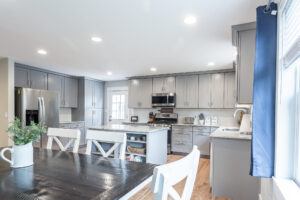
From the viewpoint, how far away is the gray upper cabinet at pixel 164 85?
17.5 feet

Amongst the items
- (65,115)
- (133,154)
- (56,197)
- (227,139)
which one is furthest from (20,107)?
(227,139)

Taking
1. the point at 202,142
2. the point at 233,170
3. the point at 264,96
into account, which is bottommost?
the point at 202,142

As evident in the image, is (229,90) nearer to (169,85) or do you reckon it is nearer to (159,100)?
(169,85)

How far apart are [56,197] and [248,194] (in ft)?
7.78

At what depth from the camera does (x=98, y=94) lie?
6.43 metres

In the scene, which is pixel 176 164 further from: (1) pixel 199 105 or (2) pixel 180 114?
(2) pixel 180 114

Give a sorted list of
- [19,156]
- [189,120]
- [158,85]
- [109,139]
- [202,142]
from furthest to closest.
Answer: [158,85] < [189,120] < [202,142] < [109,139] < [19,156]

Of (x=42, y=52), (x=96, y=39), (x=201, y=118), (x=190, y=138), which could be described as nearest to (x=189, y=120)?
(x=201, y=118)

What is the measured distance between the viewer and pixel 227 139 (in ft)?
8.00

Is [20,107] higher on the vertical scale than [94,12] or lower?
lower

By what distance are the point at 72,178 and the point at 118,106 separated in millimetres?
5524

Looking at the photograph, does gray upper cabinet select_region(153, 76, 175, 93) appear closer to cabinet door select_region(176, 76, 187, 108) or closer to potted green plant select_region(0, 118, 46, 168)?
cabinet door select_region(176, 76, 187, 108)

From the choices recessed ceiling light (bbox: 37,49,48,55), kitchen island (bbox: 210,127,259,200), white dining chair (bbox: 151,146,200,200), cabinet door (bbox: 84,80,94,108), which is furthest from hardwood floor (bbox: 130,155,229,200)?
cabinet door (bbox: 84,80,94,108)

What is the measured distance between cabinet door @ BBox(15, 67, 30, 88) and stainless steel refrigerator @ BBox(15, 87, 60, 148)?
0.16 metres
